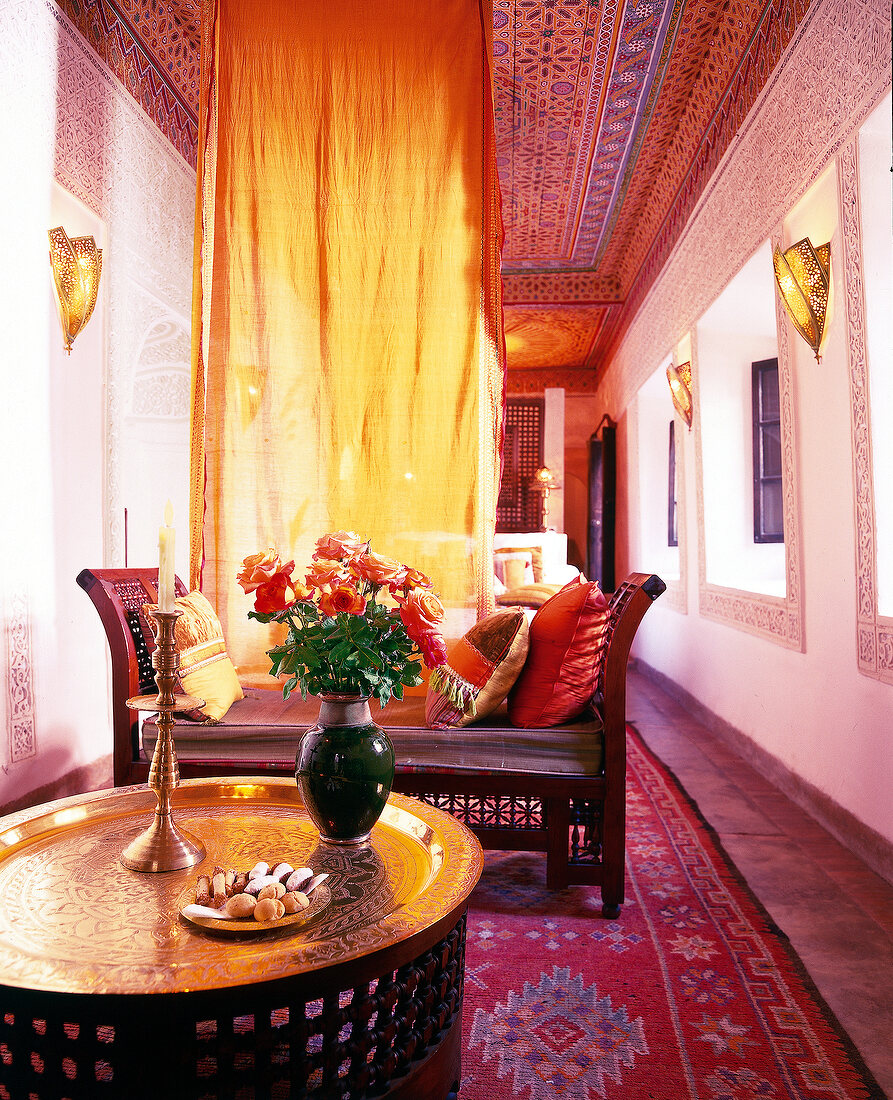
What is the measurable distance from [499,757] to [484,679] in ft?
0.78

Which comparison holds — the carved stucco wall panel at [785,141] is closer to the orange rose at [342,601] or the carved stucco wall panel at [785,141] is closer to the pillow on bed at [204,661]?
the orange rose at [342,601]

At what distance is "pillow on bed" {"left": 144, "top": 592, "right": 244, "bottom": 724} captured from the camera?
2.40 m

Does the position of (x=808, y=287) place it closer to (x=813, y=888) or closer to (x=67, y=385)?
(x=813, y=888)

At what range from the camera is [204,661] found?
8.20ft

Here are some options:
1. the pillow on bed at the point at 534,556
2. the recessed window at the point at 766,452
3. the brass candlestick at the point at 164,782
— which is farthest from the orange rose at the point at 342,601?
the pillow on bed at the point at 534,556

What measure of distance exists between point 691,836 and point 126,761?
79.3 inches

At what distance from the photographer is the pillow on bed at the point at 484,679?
7.65 feet

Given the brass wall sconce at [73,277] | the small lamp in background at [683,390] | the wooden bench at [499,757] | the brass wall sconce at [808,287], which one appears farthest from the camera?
the small lamp in background at [683,390]

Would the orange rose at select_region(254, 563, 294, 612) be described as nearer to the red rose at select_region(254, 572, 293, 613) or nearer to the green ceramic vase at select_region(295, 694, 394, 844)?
the red rose at select_region(254, 572, 293, 613)

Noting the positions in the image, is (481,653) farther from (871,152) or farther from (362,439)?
(871,152)

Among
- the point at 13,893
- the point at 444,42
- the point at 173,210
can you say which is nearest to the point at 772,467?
the point at 444,42

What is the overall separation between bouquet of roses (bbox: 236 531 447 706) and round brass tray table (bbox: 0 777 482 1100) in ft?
1.10

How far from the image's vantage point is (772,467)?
480 cm

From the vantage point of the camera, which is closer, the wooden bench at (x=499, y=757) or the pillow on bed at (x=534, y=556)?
the wooden bench at (x=499, y=757)
